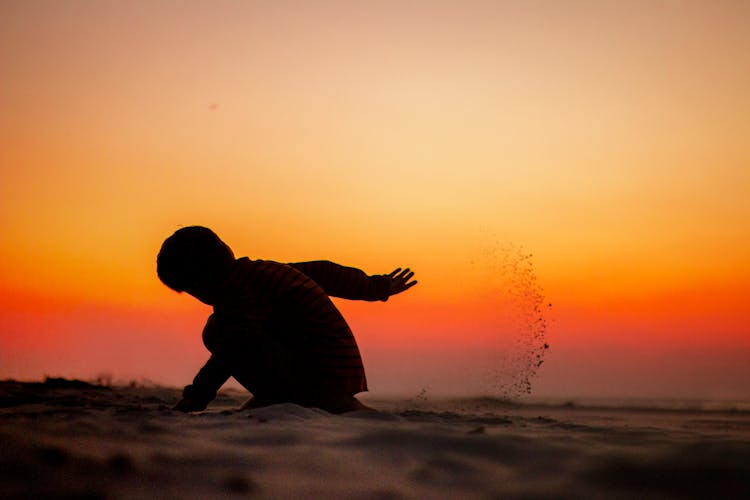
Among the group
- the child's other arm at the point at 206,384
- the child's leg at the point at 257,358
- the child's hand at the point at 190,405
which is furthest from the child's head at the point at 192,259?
the child's hand at the point at 190,405

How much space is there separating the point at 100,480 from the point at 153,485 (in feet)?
0.40

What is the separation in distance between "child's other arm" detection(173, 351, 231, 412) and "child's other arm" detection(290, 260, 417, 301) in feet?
3.20

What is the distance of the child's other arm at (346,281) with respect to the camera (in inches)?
190

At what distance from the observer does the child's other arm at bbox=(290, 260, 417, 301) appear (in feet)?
15.8

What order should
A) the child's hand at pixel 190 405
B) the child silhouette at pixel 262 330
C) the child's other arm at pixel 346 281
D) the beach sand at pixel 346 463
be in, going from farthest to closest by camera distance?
the child's other arm at pixel 346 281 → the child silhouette at pixel 262 330 → the child's hand at pixel 190 405 → the beach sand at pixel 346 463

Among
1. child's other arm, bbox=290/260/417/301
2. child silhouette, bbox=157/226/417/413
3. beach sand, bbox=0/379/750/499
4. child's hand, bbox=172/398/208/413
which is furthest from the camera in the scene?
child's other arm, bbox=290/260/417/301

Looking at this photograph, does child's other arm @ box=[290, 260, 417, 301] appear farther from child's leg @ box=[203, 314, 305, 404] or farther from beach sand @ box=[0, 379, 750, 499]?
beach sand @ box=[0, 379, 750, 499]

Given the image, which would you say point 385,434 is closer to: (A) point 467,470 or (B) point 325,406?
(A) point 467,470

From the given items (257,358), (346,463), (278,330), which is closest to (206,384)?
(257,358)

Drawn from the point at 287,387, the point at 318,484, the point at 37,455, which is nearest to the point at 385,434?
the point at 318,484

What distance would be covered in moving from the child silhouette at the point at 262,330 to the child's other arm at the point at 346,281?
19.6 inches

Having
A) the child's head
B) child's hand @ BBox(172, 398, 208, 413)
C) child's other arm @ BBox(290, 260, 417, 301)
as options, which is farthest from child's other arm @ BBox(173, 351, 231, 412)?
child's other arm @ BBox(290, 260, 417, 301)

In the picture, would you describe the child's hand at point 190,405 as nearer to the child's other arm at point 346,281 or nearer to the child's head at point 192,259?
the child's head at point 192,259

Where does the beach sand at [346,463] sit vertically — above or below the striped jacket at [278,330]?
below
